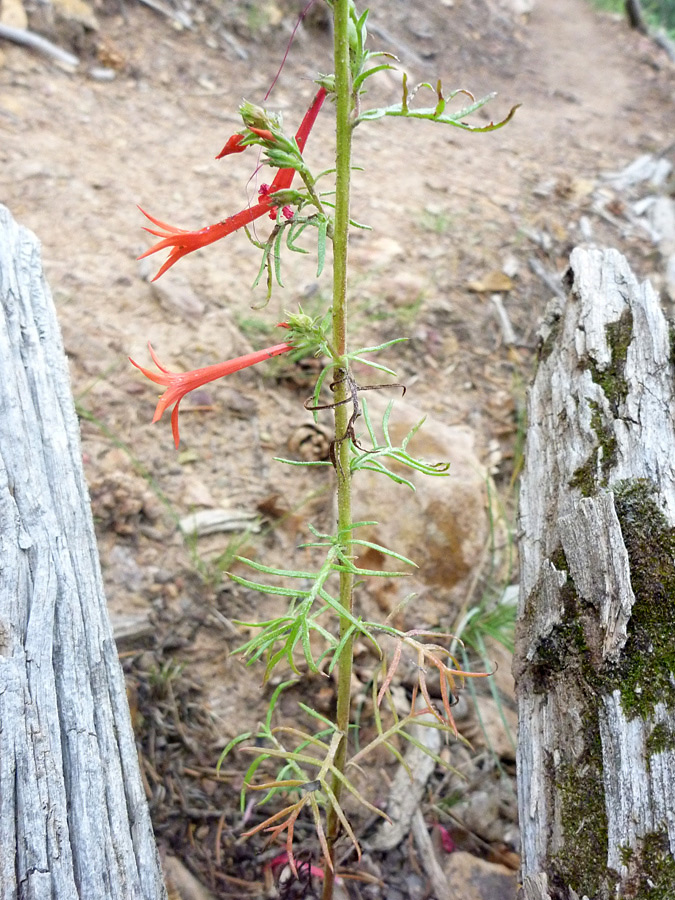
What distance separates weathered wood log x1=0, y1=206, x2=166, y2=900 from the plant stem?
0.39m

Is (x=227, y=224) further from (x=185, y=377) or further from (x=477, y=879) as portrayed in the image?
(x=477, y=879)

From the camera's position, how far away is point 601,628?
1.30 metres

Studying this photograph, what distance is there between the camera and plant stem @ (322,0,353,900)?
0.94 meters

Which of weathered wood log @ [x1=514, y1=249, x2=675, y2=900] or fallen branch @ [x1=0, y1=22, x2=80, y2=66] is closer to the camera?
weathered wood log @ [x1=514, y1=249, x2=675, y2=900]

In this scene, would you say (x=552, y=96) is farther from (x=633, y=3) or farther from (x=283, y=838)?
(x=283, y=838)

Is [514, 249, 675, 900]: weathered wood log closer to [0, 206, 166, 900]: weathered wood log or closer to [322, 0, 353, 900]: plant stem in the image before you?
[322, 0, 353, 900]: plant stem

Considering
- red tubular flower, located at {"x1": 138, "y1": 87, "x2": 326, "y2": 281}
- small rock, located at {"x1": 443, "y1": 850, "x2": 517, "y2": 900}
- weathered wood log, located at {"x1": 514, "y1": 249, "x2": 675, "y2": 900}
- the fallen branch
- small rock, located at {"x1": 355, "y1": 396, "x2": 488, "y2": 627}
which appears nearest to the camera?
red tubular flower, located at {"x1": 138, "y1": 87, "x2": 326, "y2": 281}

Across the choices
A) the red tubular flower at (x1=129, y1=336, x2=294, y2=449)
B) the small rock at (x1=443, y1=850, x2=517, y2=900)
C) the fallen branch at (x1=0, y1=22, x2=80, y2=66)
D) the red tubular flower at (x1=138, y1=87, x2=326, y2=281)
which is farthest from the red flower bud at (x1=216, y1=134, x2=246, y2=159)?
the fallen branch at (x1=0, y1=22, x2=80, y2=66)

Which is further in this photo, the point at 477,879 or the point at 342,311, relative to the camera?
the point at 477,879

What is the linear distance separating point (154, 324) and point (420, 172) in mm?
2470

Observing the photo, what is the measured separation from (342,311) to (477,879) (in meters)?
1.42

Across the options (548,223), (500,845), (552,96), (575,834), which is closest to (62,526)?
(575,834)

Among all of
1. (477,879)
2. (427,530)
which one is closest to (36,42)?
(427,530)

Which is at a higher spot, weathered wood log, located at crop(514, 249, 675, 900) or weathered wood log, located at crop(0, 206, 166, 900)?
weathered wood log, located at crop(514, 249, 675, 900)
